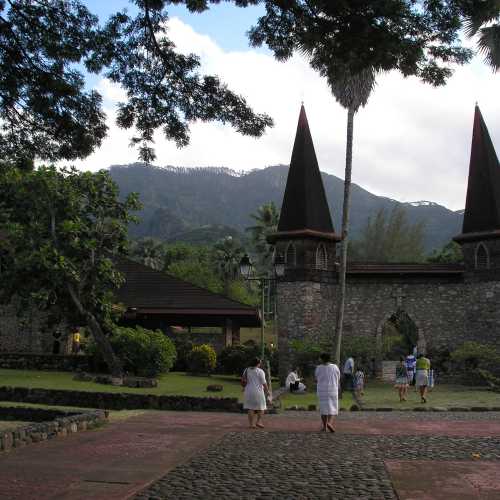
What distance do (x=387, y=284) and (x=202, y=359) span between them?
29.2ft

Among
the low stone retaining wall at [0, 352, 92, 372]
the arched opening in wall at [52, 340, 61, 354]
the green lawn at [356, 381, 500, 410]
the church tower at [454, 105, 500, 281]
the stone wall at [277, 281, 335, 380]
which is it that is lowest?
the green lawn at [356, 381, 500, 410]

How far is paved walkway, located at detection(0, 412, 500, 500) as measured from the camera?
6660 millimetres

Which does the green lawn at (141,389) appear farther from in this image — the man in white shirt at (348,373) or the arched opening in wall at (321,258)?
the arched opening in wall at (321,258)

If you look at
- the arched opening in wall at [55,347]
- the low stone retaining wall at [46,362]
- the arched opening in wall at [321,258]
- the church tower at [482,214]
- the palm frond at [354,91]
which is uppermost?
the palm frond at [354,91]

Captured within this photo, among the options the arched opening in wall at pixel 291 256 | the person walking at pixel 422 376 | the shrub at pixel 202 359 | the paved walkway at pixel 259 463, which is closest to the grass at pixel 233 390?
the person walking at pixel 422 376

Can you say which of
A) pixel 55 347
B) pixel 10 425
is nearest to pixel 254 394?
pixel 10 425

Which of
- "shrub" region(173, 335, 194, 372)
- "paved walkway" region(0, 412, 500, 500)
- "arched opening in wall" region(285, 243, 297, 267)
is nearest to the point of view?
"paved walkway" region(0, 412, 500, 500)

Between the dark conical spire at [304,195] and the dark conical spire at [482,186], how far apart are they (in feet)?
20.3

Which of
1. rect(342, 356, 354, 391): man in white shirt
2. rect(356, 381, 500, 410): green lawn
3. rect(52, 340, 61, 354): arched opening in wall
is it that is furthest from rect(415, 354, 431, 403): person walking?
rect(52, 340, 61, 354): arched opening in wall

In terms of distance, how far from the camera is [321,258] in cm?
2884

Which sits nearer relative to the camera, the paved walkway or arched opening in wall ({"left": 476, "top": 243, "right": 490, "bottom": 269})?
the paved walkway

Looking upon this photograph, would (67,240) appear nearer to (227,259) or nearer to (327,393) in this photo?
(327,393)

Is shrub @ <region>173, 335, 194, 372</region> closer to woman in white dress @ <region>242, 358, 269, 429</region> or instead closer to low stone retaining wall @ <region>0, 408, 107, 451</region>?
low stone retaining wall @ <region>0, 408, 107, 451</region>

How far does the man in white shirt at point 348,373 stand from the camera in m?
23.2
